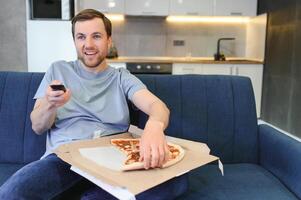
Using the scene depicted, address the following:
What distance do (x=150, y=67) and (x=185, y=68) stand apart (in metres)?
0.45

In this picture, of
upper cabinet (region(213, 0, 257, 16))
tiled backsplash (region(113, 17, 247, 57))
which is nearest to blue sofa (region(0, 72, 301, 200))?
upper cabinet (region(213, 0, 257, 16))

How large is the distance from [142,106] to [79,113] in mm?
286

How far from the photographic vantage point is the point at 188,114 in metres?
1.76

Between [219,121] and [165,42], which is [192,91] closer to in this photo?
[219,121]

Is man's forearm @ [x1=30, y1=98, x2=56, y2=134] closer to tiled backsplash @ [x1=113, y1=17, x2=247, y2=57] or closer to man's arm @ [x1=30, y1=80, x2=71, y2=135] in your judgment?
man's arm @ [x1=30, y1=80, x2=71, y2=135]

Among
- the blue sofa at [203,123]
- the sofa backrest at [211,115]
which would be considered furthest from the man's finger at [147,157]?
the sofa backrest at [211,115]

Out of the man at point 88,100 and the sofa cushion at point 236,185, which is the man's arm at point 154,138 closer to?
A: the man at point 88,100

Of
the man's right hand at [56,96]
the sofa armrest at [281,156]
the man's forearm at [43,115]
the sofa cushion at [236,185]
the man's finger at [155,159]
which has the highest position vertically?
the man's right hand at [56,96]

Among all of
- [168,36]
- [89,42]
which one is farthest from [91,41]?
[168,36]

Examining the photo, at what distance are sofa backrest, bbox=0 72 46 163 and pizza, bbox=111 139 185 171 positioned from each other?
57cm

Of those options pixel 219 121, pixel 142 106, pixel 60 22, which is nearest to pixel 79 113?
pixel 142 106

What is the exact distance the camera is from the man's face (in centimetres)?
151

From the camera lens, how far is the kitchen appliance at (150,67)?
4.26 m

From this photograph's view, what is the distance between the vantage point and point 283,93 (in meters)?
3.98
